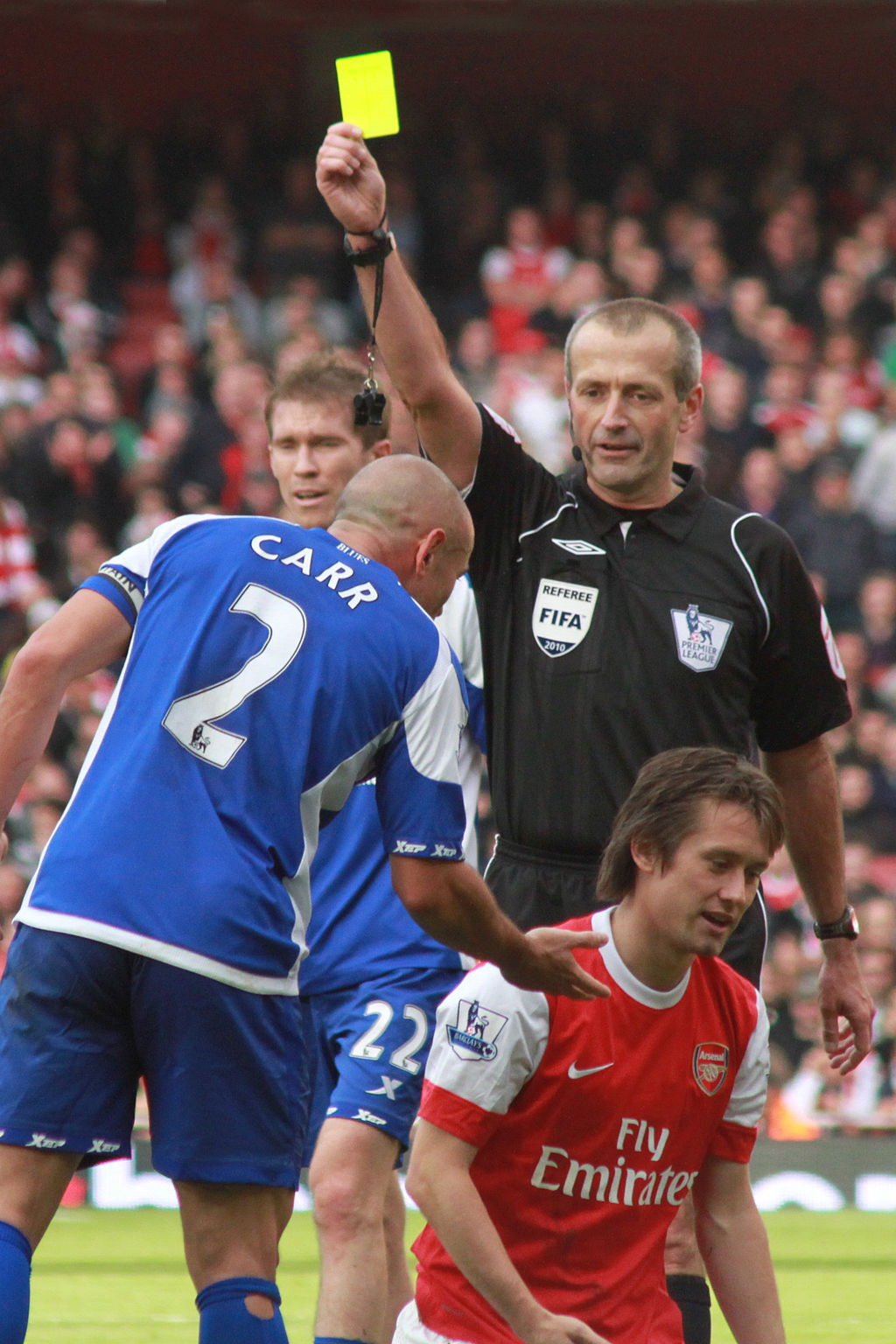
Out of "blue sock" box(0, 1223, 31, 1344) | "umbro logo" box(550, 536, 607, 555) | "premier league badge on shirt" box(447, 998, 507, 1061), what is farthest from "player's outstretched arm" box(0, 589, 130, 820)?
"umbro logo" box(550, 536, 607, 555)

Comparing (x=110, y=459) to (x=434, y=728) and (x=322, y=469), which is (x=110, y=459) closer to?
(x=322, y=469)

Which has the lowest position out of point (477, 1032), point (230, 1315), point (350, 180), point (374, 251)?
point (230, 1315)

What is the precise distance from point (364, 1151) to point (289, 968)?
0.99 metres

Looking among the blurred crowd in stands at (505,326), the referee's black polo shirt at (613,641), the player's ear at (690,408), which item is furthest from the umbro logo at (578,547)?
the blurred crowd in stands at (505,326)

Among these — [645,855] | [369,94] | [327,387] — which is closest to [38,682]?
[645,855]

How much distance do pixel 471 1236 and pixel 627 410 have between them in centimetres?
185

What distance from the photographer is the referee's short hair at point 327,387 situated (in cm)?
490

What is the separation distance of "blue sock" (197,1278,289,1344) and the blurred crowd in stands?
17.5 ft

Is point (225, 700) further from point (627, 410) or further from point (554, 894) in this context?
point (627, 410)

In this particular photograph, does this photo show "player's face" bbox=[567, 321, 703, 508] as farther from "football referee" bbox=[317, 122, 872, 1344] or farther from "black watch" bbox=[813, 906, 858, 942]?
"black watch" bbox=[813, 906, 858, 942]

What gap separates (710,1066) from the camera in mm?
3352

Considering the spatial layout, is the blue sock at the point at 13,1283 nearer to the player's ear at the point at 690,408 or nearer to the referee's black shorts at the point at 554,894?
the referee's black shorts at the point at 554,894

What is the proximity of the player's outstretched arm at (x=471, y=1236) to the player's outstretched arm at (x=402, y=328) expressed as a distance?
1.56m

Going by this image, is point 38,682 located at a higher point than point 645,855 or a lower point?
higher
